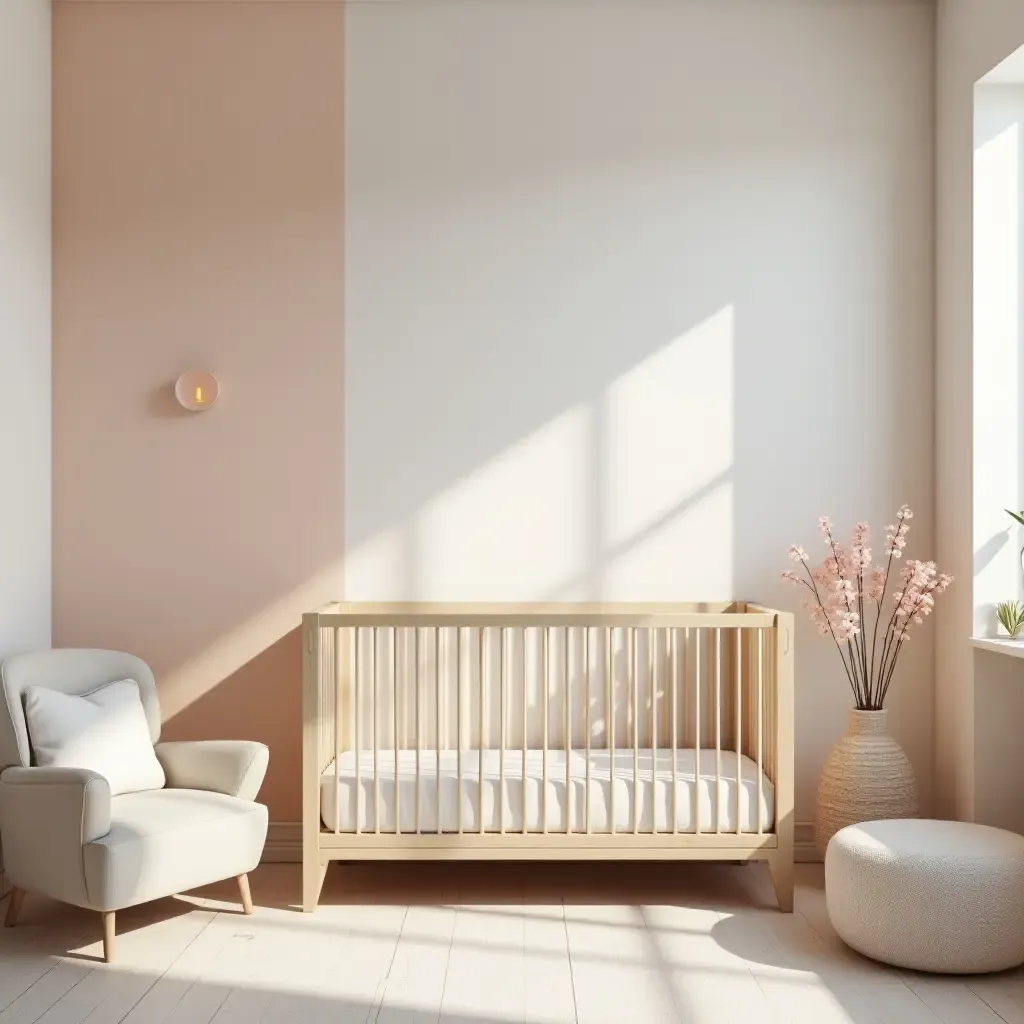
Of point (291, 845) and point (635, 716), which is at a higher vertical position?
point (635, 716)

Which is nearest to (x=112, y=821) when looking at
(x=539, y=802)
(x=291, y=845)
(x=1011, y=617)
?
(x=291, y=845)

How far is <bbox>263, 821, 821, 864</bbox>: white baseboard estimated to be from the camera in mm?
3744

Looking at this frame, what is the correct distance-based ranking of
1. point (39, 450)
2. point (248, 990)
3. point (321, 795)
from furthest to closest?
point (39, 450), point (321, 795), point (248, 990)

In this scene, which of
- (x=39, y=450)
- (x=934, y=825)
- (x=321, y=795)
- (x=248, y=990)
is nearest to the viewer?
(x=248, y=990)

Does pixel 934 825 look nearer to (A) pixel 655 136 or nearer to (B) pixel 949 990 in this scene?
(B) pixel 949 990

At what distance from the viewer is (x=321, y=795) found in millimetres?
3234

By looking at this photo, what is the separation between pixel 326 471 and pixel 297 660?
2.12ft

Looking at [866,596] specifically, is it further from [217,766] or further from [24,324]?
[24,324]

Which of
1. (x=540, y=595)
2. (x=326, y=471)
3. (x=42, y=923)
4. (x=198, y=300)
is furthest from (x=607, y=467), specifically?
(x=42, y=923)

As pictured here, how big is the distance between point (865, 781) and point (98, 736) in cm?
227

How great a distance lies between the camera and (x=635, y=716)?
326cm

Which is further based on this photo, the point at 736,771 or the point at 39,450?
the point at 39,450

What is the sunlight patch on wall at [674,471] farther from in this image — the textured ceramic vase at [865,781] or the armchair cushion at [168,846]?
the armchair cushion at [168,846]

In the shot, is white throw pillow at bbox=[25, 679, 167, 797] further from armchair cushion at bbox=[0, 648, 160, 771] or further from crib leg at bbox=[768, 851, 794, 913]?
crib leg at bbox=[768, 851, 794, 913]
